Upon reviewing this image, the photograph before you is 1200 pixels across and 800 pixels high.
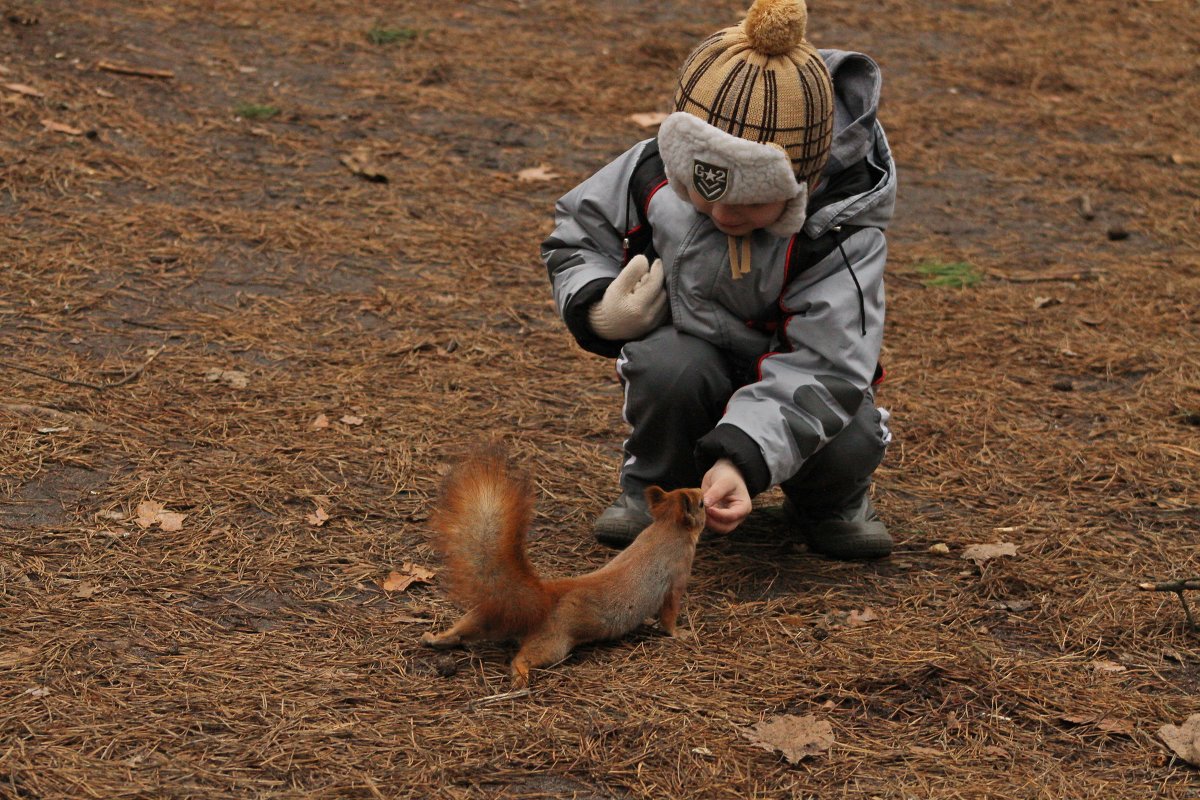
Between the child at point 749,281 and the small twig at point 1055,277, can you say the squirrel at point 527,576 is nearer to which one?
the child at point 749,281

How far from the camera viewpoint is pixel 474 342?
448 centimetres

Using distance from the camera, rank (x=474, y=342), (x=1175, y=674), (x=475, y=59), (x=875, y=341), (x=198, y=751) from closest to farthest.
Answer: (x=198, y=751)
(x=1175, y=674)
(x=875, y=341)
(x=474, y=342)
(x=475, y=59)

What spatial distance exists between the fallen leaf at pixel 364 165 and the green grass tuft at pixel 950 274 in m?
2.49

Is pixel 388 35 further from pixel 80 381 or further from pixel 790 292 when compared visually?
pixel 790 292

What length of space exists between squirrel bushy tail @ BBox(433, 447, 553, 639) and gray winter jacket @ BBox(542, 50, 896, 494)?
57cm

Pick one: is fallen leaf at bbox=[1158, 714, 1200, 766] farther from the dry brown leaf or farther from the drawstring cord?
the dry brown leaf

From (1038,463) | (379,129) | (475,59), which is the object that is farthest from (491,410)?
(475,59)

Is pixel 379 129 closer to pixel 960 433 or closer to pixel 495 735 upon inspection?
pixel 960 433

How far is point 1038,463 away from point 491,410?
1681mm

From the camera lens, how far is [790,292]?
9.70 ft

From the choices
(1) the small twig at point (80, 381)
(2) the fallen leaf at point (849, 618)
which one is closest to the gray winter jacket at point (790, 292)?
(2) the fallen leaf at point (849, 618)

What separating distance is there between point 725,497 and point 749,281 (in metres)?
0.53

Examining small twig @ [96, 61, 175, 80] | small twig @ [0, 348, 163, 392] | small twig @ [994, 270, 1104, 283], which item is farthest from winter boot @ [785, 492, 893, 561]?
small twig @ [96, 61, 175, 80]

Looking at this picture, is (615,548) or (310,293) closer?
(615,548)
